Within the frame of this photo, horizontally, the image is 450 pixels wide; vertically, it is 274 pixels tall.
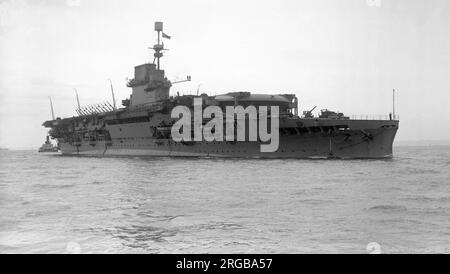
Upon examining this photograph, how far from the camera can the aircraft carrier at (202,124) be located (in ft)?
124

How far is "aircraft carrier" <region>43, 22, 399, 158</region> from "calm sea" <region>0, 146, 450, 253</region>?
44.8 ft

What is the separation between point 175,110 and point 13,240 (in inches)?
1394

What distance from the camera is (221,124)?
135 feet

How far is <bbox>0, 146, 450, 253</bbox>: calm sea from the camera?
33.6 ft

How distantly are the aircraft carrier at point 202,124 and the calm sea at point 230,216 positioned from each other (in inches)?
537

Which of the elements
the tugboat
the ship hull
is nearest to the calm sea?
the ship hull

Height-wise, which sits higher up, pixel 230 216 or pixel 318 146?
pixel 318 146

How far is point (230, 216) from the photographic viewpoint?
44.9 feet

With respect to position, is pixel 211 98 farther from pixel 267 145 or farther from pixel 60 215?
pixel 60 215

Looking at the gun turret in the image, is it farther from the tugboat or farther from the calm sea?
the tugboat

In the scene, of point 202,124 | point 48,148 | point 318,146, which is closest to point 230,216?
point 318,146

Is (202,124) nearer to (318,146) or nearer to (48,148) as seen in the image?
(318,146)

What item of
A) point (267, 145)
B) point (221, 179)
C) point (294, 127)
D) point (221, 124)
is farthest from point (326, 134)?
point (221, 179)

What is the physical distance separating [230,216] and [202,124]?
99.3 ft
